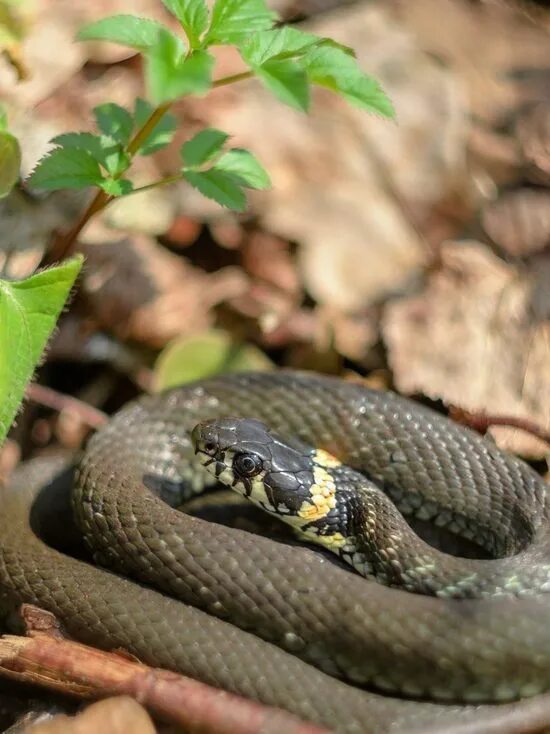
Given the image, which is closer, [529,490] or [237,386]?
[529,490]

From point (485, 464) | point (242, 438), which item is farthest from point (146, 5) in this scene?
point (485, 464)

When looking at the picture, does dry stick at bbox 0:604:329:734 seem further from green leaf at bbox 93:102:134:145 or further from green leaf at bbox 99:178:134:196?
green leaf at bbox 93:102:134:145

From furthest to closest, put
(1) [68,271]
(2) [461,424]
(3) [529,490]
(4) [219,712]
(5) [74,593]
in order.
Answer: (2) [461,424] < (3) [529,490] < (5) [74,593] < (1) [68,271] < (4) [219,712]

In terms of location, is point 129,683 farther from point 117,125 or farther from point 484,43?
point 484,43

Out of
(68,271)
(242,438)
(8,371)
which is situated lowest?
(242,438)

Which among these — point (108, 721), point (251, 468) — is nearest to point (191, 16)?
point (251, 468)

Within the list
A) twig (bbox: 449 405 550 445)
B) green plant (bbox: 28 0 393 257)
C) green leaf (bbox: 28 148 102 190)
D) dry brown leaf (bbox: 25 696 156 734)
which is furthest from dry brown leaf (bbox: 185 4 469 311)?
dry brown leaf (bbox: 25 696 156 734)

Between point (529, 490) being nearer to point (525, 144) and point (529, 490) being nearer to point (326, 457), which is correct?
point (326, 457)
